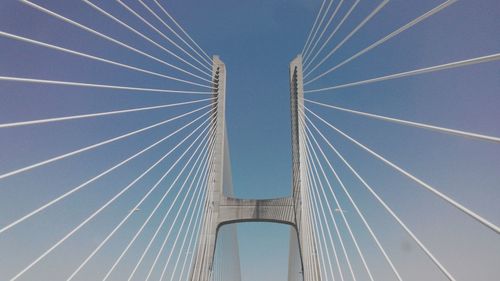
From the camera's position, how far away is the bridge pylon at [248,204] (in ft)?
38.1

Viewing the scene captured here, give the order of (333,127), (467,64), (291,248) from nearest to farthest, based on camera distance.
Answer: (467,64) → (333,127) → (291,248)

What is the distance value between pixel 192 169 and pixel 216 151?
275cm

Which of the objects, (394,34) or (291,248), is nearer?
(394,34)

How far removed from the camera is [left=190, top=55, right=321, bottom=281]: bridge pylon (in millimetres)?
11617

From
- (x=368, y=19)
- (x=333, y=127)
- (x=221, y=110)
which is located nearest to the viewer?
(x=368, y=19)

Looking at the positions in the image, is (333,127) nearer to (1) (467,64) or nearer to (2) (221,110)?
(1) (467,64)

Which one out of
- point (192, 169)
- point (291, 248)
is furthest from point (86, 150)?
point (291, 248)

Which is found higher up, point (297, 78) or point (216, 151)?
point (297, 78)

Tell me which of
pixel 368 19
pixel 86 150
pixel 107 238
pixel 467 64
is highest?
pixel 368 19

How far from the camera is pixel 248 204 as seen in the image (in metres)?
14.5

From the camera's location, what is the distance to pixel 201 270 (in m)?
11.4

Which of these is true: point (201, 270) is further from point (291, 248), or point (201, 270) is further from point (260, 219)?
point (291, 248)

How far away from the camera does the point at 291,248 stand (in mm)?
15031

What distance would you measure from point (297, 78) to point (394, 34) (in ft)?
28.3
